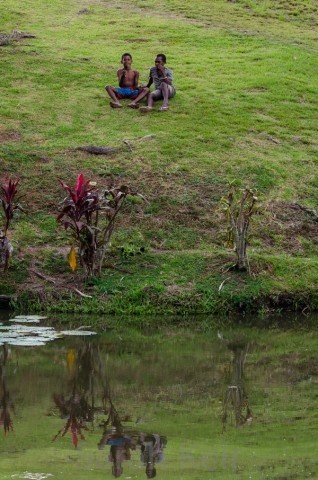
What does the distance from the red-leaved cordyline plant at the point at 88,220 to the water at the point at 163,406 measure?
1.88 metres

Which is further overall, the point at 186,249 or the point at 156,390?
the point at 186,249

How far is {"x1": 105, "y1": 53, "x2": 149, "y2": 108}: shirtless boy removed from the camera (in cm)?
2044

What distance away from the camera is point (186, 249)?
15250mm

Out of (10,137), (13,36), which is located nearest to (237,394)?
(10,137)

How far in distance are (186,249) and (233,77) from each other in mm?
9092

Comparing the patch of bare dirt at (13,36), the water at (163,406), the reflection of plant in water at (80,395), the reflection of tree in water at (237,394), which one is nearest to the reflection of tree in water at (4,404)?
the water at (163,406)

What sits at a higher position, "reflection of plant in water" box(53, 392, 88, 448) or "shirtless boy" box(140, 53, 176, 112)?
"shirtless boy" box(140, 53, 176, 112)

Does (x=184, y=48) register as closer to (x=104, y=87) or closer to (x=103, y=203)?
(x=104, y=87)

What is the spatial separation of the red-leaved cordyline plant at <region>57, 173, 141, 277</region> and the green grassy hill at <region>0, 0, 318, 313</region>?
13.8 inches

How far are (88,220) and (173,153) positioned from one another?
4.61 m

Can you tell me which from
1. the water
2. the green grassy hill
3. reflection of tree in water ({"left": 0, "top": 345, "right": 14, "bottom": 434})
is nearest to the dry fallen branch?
the green grassy hill

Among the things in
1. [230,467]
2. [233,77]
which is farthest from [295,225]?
[230,467]

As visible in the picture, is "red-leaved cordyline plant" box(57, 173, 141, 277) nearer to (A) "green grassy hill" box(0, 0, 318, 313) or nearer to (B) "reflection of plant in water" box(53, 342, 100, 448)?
(A) "green grassy hill" box(0, 0, 318, 313)

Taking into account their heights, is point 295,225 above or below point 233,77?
below
